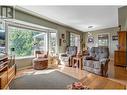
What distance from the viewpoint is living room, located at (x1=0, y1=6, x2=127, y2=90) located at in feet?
12.5

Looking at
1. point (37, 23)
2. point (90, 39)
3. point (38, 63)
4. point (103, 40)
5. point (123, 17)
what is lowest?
point (38, 63)

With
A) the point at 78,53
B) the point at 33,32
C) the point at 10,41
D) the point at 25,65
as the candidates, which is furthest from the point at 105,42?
the point at 10,41

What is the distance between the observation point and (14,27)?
5230 millimetres

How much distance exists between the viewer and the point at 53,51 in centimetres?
736

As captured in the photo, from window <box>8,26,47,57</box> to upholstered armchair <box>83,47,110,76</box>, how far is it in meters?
2.69

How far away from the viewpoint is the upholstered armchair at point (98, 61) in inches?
172

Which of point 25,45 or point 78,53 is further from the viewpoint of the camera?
point 78,53

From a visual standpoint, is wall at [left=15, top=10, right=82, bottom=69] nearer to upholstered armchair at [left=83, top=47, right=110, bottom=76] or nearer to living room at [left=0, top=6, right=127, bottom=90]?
living room at [left=0, top=6, right=127, bottom=90]

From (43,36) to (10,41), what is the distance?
2.21 meters

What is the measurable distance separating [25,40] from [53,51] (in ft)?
6.33

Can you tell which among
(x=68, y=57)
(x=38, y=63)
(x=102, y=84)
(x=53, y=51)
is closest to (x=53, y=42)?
(x=53, y=51)

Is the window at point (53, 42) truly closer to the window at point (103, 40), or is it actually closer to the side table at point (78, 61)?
the side table at point (78, 61)

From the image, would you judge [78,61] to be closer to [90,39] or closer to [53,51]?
[53,51]
